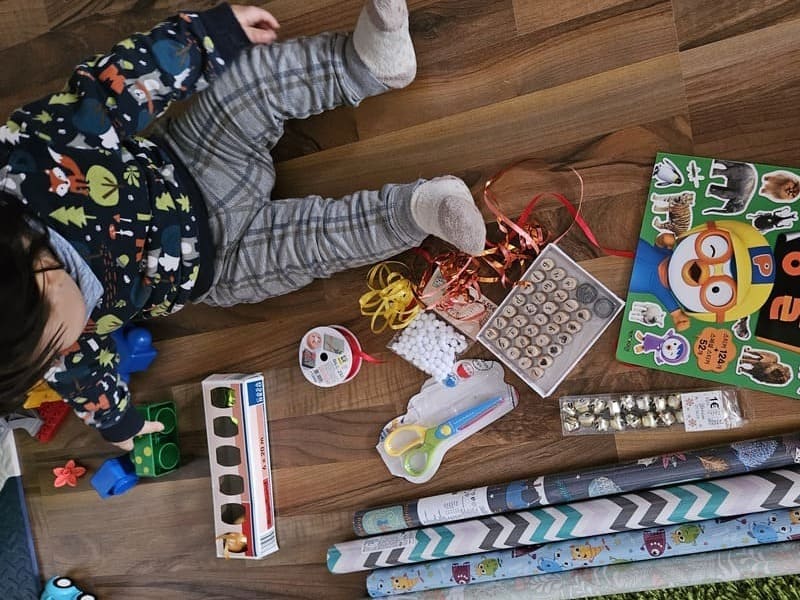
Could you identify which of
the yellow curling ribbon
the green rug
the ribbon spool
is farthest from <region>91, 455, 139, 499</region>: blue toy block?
the green rug

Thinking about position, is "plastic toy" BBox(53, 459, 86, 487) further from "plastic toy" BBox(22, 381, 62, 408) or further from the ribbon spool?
the ribbon spool

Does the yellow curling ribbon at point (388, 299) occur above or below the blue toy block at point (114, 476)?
above

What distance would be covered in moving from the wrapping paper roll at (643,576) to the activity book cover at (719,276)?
192 millimetres

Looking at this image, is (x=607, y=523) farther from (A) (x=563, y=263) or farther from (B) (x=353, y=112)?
(B) (x=353, y=112)

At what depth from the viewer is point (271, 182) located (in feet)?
2.98

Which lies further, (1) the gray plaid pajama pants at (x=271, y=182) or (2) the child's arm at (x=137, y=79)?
(1) the gray plaid pajama pants at (x=271, y=182)

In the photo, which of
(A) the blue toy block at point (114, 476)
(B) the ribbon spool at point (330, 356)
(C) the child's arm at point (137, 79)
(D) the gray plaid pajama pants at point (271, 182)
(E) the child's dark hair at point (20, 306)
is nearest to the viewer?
(E) the child's dark hair at point (20, 306)

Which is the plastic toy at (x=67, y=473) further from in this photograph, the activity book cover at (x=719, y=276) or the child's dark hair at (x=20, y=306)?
the activity book cover at (x=719, y=276)

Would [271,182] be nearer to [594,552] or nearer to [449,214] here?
[449,214]

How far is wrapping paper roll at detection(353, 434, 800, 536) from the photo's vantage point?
0.78 m

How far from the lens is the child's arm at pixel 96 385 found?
2.58 ft

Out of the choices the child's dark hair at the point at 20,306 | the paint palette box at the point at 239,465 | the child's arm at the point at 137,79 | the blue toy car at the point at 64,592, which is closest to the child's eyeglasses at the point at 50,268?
the child's dark hair at the point at 20,306

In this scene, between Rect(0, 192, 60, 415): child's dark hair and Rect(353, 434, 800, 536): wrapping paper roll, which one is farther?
Rect(353, 434, 800, 536): wrapping paper roll

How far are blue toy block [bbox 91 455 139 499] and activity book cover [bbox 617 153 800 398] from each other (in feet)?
2.47
